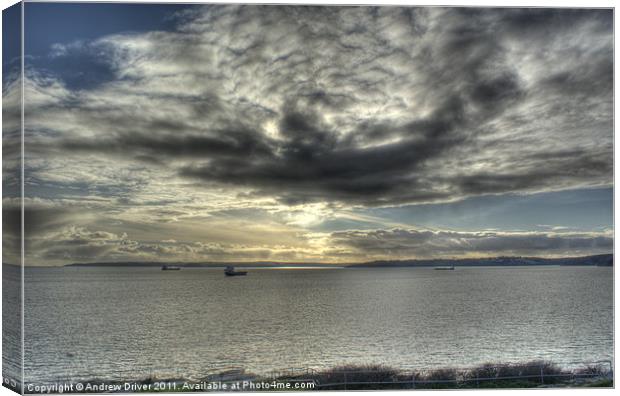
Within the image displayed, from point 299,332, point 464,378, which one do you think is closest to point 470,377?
point 464,378

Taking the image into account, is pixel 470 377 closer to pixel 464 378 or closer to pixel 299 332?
pixel 464 378

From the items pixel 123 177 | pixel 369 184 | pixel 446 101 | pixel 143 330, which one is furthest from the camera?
pixel 143 330

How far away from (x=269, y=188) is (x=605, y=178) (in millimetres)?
21486

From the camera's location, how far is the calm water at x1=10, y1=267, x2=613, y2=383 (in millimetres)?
41156

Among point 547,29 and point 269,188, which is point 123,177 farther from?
point 547,29

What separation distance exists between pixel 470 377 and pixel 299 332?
33104mm

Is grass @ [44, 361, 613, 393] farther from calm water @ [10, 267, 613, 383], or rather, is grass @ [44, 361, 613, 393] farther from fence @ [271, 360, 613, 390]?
calm water @ [10, 267, 613, 383]

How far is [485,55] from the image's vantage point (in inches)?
1205

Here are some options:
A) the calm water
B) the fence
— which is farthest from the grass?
the calm water

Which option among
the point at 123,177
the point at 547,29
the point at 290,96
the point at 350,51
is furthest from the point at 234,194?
the point at 547,29

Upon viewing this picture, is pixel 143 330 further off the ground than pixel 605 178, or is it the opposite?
pixel 605 178

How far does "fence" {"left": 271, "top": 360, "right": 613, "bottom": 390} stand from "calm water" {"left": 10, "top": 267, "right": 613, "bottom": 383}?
146 inches

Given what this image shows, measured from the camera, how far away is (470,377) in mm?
27344

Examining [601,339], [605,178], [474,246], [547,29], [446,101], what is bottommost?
[601,339]
